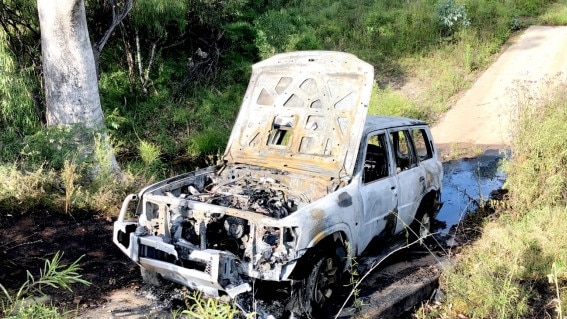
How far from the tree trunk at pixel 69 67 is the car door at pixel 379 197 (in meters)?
3.74

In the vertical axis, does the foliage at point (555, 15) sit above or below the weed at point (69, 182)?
above

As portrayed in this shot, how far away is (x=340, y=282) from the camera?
5355 mm

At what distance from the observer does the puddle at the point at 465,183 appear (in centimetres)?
831

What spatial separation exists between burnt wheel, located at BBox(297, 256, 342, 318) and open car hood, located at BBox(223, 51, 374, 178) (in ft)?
3.23

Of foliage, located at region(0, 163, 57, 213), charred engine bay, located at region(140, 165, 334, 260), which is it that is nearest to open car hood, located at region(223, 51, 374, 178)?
charred engine bay, located at region(140, 165, 334, 260)

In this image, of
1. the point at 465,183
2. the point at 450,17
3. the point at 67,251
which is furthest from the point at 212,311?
the point at 450,17

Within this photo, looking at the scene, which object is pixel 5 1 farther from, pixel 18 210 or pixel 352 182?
pixel 352 182

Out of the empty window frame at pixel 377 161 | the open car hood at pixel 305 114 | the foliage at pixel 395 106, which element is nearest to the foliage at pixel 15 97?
the open car hood at pixel 305 114

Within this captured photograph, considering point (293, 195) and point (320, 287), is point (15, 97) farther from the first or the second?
point (320, 287)

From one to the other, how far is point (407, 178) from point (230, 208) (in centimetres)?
254

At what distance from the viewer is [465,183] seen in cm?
975

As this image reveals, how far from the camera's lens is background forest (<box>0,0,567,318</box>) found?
6902 millimetres

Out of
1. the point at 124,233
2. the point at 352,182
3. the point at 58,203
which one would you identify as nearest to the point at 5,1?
the point at 58,203

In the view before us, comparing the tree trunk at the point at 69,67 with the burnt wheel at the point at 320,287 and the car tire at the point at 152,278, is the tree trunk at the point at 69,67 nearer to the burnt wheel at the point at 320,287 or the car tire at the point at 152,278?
the car tire at the point at 152,278
